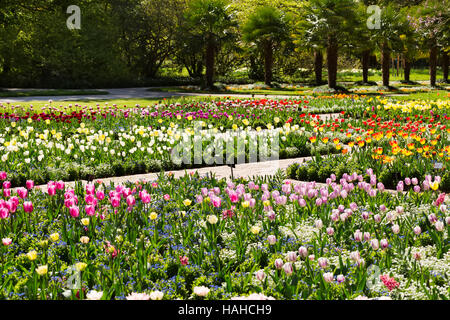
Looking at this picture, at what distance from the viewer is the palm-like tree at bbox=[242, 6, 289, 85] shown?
31.1m

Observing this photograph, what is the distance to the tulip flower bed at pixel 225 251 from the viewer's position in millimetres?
2838

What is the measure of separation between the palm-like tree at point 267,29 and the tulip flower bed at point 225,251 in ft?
90.8

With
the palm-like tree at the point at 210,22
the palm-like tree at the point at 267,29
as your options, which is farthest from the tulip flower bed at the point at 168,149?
→ the palm-like tree at the point at 267,29

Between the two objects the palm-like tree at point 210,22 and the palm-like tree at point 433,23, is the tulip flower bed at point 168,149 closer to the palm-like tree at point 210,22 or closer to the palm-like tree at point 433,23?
the palm-like tree at point 433,23

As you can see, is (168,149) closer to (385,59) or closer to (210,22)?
(210,22)

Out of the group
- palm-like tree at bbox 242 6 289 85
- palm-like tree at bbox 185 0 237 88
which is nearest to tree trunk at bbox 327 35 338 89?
palm-like tree at bbox 242 6 289 85

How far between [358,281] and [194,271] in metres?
1.08

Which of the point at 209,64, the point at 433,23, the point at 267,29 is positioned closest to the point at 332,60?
the point at 433,23

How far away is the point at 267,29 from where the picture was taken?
3098 centimetres

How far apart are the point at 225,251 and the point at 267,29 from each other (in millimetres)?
29094

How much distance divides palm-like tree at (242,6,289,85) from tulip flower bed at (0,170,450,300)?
27.7 metres

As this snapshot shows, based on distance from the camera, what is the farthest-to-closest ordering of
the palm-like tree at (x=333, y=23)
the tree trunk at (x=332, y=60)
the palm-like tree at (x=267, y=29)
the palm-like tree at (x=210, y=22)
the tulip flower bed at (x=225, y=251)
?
the palm-like tree at (x=267, y=29) < the palm-like tree at (x=210, y=22) < the tree trunk at (x=332, y=60) < the palm-like tree at (x=333, y=23) < the tulip flower bed at (x=225, y=251)
